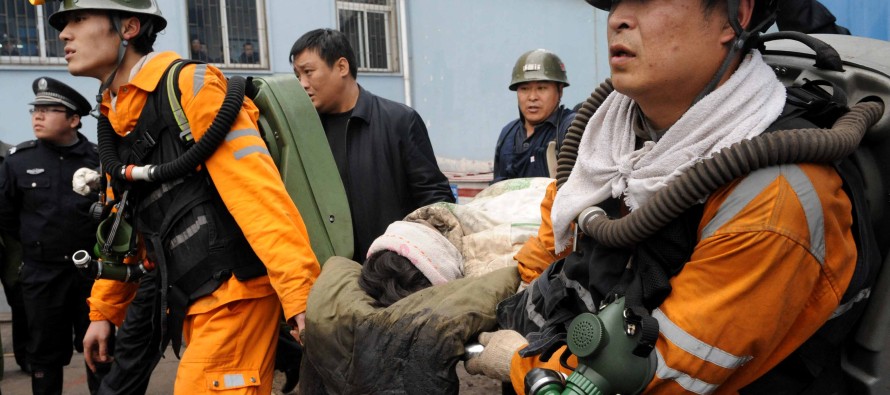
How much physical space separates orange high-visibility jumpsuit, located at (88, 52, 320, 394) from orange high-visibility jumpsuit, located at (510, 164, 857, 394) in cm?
145

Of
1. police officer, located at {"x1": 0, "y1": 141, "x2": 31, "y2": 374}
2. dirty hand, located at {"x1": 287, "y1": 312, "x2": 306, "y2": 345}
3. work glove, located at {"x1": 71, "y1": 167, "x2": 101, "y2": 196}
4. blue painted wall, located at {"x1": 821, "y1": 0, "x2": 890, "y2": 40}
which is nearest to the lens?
dirty hand, located at {"x1": 287, "y1": 312, "x2": 306, "y2": 345}

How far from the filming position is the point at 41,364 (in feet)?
15.2

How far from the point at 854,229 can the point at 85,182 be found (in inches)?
137

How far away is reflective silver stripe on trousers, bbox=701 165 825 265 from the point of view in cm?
134

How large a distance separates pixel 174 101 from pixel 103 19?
0.53m

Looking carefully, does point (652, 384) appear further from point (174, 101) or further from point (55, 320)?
point (55, 320)

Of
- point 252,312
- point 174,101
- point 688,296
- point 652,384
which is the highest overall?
point 174,101

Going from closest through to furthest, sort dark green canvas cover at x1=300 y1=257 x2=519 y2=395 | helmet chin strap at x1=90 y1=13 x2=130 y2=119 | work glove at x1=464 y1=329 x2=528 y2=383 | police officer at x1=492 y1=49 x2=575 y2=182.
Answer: work glove at x1=464 y1=329 x2=528 y2=383, dark green canvas cover at x1=300 y1=257 x2=519 y2=395, helmet chin strap at x1=90 y1=13 x2=130 y2=119, police officer at x1=492 y1=49 x2=575 y2=182

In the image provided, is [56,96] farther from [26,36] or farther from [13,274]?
[26,36]

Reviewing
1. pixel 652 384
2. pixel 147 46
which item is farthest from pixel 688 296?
pixel 147 46

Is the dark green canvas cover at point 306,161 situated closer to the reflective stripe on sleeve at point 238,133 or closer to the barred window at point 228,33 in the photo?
the reflective stripe on sleeve at point 238,133

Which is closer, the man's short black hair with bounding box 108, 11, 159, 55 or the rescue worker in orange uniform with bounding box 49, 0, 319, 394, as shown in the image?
the rescue worker in orange uniform with bounding box 49, 0, 319, 394

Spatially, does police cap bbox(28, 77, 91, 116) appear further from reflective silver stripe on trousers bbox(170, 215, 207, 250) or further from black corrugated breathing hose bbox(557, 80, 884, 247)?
black corrugated breathing hose bbox(557, 80, 884, 247)

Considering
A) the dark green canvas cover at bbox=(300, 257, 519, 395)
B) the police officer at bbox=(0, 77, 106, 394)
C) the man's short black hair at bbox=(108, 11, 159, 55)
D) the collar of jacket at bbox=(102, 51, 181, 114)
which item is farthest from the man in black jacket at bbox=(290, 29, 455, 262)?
the police officer at bbox=(0, 77, 106, 394)
